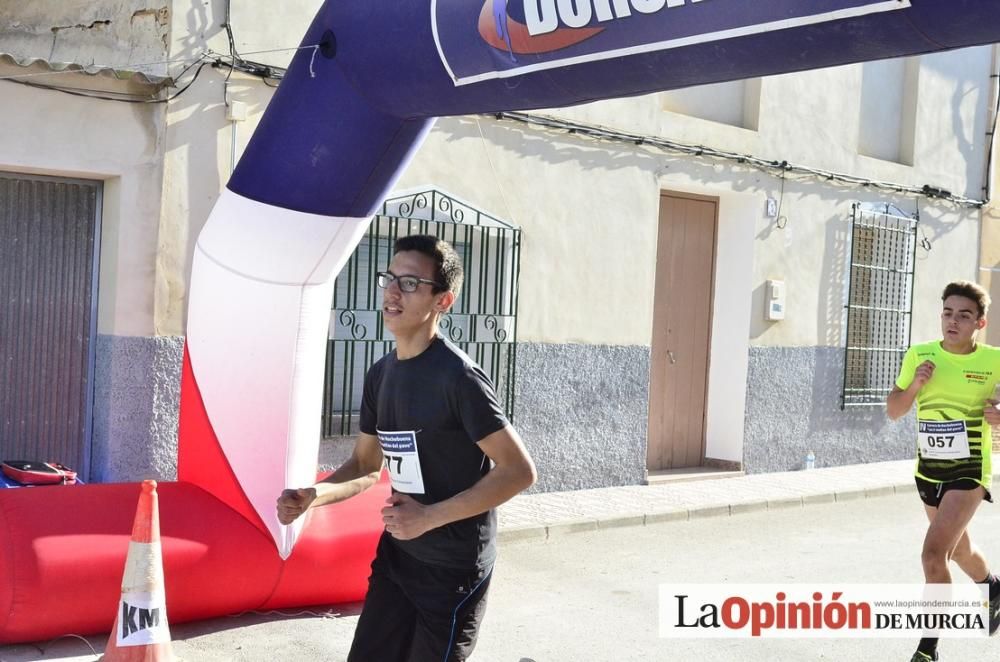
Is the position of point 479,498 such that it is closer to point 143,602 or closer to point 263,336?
point 143,602

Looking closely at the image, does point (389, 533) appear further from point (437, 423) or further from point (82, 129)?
point (82, 129)

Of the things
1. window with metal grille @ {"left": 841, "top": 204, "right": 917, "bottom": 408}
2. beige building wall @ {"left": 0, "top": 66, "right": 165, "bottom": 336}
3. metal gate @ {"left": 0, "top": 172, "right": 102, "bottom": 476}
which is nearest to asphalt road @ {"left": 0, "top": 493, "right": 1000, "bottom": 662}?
metal gate @ {"left": 0, "top": 172, "right": 102, "bottom": 476}

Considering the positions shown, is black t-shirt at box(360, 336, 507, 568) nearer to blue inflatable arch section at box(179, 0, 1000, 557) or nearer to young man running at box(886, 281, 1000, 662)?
blue inflatable arch section at box(179, 0, 1000, 557)

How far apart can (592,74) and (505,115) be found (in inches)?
216

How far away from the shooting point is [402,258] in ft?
12.6

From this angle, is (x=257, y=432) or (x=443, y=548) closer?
(x=443, y=548)

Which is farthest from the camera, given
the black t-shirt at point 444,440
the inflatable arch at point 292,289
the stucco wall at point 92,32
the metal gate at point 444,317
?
the metal gate at point 444,317

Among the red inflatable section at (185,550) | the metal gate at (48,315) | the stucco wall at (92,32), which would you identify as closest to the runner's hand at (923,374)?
the red inflatable section at (185,550)

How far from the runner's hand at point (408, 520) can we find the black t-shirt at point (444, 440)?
157 millimetres

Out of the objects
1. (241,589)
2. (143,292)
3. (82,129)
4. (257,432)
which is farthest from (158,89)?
(241,589)

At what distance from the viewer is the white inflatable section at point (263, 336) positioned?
5.76 m

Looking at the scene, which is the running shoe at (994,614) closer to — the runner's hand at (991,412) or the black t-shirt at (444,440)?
the runner's hand at (991,412)

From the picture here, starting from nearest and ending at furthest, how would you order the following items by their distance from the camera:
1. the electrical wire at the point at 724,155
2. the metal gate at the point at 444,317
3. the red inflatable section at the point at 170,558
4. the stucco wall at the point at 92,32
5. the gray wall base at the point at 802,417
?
1. the red inflatable section at the point at 170,558
2. the stucco wall at the point at 92,32
3. the metal gate at the point at 444,317
4. the electrical wire at the point at 724,155
5. the gray wall base at the point at 802,417

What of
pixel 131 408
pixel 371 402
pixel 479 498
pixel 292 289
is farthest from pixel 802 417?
pixel 479 498
